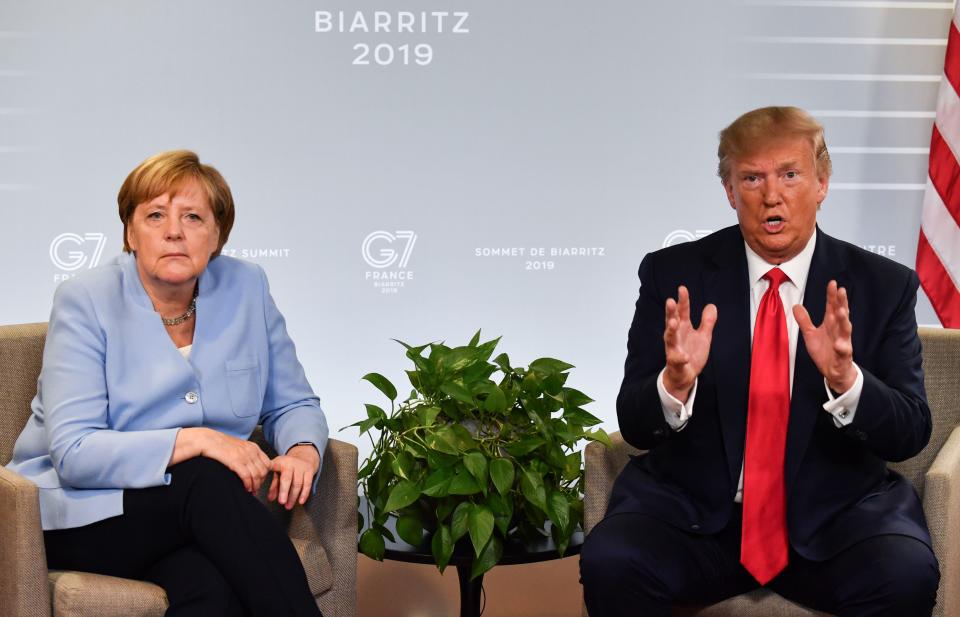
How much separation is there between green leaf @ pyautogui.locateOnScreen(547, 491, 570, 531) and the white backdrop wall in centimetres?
123

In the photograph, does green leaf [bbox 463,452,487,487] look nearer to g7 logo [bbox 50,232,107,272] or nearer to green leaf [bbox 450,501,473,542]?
green leaf [bbox 450,501,473,542]

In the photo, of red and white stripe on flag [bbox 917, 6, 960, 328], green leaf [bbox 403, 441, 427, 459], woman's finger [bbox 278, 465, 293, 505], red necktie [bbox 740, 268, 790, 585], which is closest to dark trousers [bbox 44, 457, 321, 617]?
woman's finger [bbox 278, 465, 293, 505]

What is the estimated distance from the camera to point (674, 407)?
2.29 m

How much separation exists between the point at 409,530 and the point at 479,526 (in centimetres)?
21

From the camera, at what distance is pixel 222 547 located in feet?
7.13

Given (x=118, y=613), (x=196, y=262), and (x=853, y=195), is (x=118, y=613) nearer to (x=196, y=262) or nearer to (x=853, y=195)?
(x=196, y=262)

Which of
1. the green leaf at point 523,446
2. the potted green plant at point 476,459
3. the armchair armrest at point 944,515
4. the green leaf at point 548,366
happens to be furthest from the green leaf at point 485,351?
the armchair armrest at point 944,515

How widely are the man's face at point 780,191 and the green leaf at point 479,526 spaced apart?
823 mm

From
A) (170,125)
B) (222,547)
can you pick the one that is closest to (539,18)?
(170,125)

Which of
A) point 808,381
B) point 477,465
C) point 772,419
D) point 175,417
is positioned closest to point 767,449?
point 772,419

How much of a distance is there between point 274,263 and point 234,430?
1.24m

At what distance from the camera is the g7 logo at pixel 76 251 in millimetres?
3668

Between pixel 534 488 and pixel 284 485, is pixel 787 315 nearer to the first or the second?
pixel 534 488

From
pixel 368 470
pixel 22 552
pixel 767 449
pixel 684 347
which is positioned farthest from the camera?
pixel 368 470
